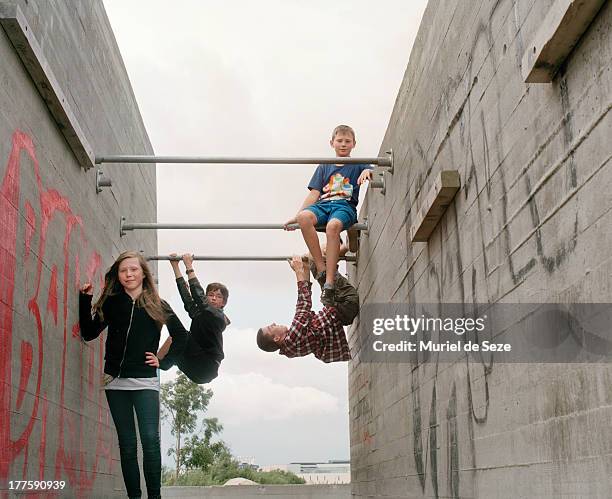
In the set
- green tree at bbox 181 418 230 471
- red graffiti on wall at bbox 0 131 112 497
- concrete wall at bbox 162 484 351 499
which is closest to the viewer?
red graffiti on wall at bbox 0 131 112 497

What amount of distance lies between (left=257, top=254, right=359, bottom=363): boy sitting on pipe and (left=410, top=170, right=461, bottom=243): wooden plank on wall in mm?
2041

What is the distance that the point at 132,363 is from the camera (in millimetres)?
4785

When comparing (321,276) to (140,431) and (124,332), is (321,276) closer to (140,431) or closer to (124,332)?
(124,332)

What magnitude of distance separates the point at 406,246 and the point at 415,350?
75 centimetres

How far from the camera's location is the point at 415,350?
4.72m

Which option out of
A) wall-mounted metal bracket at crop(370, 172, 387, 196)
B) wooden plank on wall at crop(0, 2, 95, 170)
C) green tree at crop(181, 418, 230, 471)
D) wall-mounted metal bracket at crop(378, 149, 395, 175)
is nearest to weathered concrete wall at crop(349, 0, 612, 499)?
wall-mounted metal bracket at crop(378, 149, 395, 175)

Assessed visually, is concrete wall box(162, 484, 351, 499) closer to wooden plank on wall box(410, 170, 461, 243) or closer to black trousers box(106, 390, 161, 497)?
black trousers box(106, 390, 161, 497)

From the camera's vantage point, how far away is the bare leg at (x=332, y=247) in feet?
20.1

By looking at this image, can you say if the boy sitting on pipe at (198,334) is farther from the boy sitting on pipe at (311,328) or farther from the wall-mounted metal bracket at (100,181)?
the boy sitting on pipe at (311,328)

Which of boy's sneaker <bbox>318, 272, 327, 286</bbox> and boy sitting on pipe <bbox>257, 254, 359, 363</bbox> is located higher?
boy's sneaker <bbox>318, 272, 327, 286</bbox>

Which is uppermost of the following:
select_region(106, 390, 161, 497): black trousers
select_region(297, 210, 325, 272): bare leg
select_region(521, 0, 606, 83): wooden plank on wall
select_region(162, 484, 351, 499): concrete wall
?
select_region(297, 210, 325, 272): bare leg

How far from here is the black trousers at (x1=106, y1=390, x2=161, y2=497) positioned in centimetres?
473

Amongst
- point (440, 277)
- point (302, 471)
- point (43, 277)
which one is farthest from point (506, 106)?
point (302, 471)

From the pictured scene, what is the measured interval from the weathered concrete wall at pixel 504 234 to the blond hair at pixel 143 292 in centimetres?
155
